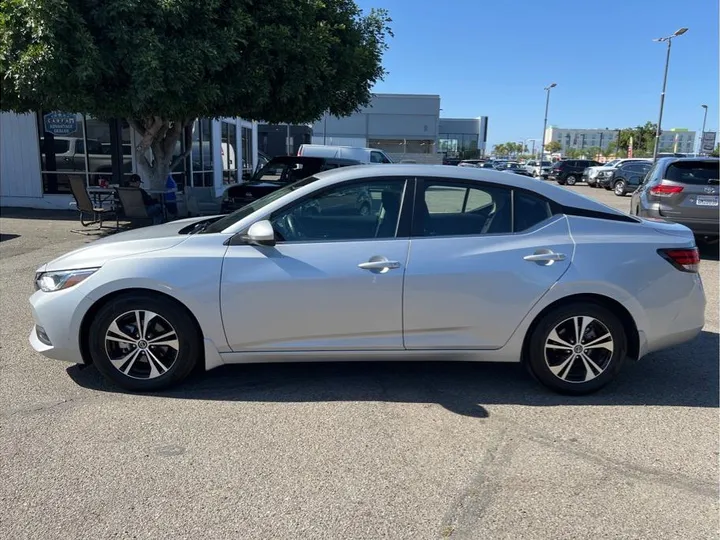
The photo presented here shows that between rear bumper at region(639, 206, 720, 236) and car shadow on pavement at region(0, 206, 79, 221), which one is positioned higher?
rear bumper at region(639, 206, 720, 236)

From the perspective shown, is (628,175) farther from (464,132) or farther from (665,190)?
(464,132)

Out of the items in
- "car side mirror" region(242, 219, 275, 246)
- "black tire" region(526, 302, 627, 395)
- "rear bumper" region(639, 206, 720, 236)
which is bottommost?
"black tire" region(526, 302, 627, 395)

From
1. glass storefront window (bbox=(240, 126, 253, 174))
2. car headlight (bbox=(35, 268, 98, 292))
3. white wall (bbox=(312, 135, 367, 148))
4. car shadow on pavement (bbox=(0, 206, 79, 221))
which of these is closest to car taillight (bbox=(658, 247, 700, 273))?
car headlight (bbox=(35, 268, 98, 292))

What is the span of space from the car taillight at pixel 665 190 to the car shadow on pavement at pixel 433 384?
592 cm

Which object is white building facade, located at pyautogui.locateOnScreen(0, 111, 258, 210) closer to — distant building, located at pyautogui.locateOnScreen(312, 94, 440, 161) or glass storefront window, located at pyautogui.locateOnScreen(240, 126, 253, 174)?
glass storefront window, located at pyautogui.locateOnScreen(240, 126, 253, 174)

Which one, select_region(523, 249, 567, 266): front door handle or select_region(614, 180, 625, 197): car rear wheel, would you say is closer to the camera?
select_region(523, 249, 567, 266): front door handle

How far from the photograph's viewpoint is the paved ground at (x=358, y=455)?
271cm

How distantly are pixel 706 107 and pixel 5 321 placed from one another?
73.7 m

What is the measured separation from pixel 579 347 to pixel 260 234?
2.32 meters

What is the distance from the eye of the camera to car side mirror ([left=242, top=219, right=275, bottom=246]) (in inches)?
149

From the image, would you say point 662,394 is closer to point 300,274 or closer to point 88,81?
point 300,274

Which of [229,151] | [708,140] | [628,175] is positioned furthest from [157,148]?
[708,140]

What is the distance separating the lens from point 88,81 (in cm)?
951

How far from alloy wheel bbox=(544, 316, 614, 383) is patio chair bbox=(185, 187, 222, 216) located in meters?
11.7
